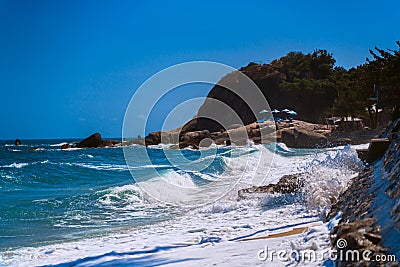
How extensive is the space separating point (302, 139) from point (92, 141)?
31650 millimetres

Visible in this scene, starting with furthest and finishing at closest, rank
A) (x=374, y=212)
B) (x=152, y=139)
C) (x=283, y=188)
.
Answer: (x=152, y=139) → (x=283, y=188) → (x=374, y=212)

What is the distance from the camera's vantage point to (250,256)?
12.8 ft

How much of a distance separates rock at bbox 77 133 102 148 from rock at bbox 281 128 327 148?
2896 centimetres

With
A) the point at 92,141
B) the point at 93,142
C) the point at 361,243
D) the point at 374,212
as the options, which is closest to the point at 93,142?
the point at 93,142

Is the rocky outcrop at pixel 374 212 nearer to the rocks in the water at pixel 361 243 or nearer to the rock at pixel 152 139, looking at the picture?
the rocks in the water at pixel 361 243

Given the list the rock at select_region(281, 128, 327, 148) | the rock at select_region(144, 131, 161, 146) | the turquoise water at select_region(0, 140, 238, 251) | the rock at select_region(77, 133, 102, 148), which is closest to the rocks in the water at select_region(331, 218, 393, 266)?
the turquoise water at select_region(0, 140, 238, 251)

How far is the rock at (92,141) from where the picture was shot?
54.8 m

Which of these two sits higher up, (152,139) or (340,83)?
(340,83)

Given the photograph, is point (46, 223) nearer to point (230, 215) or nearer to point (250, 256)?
point (230, 215)

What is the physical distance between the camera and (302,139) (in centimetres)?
3591

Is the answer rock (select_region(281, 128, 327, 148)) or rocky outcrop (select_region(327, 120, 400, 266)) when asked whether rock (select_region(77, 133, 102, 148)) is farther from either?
rocky outcrop (select_region(327, 120, 400, 266))

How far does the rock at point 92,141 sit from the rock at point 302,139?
2896 centimetres

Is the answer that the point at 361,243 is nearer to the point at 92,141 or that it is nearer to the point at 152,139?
the point at 152,139

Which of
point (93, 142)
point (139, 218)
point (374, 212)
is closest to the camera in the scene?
point (374, 212)
